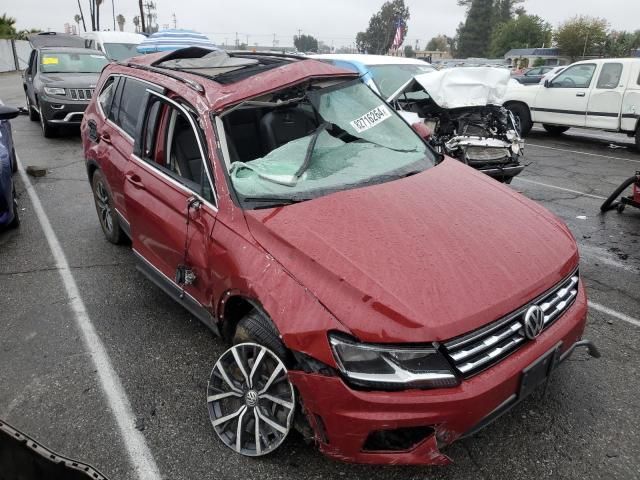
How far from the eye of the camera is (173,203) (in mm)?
3070

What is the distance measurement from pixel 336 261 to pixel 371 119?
159cm

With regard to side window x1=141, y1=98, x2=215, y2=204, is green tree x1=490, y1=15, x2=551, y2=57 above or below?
above

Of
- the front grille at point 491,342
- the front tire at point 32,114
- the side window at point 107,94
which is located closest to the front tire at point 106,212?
the side window at point 107,94

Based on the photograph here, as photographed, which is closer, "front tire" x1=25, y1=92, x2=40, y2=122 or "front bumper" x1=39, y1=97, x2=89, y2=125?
"front bumper" x1=39, y1=97, x2=89, y2=125

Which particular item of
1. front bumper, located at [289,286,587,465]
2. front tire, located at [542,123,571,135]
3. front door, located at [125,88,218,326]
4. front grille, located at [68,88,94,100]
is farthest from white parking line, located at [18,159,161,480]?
front tire, located at [542,123,571,135]

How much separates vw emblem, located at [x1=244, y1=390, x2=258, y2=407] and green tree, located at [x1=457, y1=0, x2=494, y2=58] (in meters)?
99.3

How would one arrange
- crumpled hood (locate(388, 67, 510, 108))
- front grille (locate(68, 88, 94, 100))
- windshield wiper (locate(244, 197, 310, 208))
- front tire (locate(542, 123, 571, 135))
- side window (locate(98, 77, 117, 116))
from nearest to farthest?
windshield wiper (locate(244, 197, 310, 208))
side window (locate(98, 77, 117, 116))
crumpled hood (locate(388, 67, 510, 108))
front grille (locate(68, 88, 94, 100))
front tire (locate(542, 123, 571, 135))

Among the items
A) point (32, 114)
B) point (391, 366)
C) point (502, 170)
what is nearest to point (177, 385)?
point (391, 366)

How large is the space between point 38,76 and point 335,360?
36.4ft

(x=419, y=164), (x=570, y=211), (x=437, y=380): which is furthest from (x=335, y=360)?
(x=570, y=211)

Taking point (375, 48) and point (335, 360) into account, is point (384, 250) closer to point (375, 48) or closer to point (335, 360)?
point (335, 360)

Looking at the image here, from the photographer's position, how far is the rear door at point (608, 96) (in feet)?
33.8

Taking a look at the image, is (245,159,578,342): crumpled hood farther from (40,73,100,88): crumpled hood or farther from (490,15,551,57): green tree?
(490,15,551,57): green tree

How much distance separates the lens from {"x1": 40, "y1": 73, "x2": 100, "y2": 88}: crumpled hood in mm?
10016
